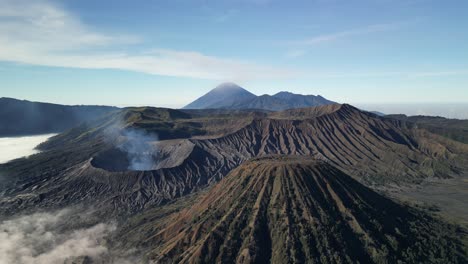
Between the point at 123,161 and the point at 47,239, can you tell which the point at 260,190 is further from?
the point at 123,161

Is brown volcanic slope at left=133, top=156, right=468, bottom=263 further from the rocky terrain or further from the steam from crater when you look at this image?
the steam from crater

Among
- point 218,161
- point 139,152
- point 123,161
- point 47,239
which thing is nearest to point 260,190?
point 47,239

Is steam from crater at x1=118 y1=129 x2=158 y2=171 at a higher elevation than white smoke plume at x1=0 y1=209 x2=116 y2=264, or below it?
higher

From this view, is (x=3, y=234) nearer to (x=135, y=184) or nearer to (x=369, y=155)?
(x=135, y=184)

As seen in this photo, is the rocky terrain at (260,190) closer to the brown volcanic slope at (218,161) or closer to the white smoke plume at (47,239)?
the brown volcanic slope at (218,161)

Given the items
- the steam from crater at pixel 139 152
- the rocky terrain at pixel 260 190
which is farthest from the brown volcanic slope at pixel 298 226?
the steam from crater at pixel 139 152

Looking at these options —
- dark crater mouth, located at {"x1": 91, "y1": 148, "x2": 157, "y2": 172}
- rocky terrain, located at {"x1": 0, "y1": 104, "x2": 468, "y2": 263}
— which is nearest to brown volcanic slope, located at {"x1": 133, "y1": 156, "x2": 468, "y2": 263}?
rocky terrain, located at {"x1": 0, "y1": 104, "x2": 468, "y2": 263}
